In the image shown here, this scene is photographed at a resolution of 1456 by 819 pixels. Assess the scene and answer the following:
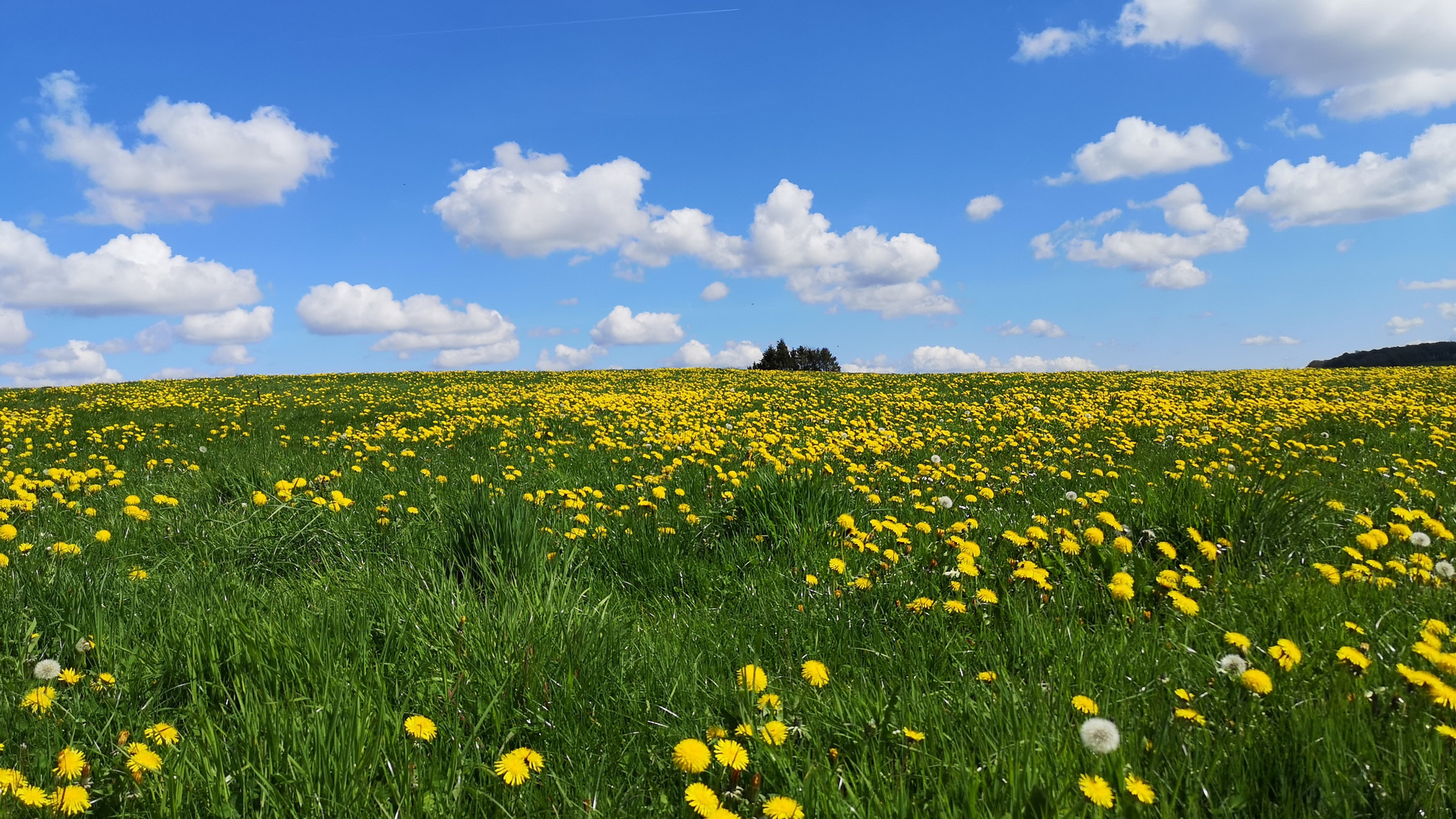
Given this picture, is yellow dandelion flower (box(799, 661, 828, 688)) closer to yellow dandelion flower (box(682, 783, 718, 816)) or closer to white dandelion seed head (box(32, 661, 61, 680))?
yellow dandelion flower (box(682, 783, 718, 816))

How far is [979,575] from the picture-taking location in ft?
11.7

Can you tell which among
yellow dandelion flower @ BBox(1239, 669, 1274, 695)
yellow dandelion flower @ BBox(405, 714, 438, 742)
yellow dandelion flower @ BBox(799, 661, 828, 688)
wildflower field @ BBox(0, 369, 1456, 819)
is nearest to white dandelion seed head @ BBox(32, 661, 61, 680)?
wildflower field @ BBox(0, 369, 1456, 819)

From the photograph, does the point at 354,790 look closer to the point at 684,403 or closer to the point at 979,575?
the point at 979,575

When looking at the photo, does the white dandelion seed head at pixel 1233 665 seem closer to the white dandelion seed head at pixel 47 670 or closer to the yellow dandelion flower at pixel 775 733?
the yellow dandelion flower at pixel 775 733

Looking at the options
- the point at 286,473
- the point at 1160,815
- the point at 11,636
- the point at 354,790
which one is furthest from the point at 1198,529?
the point at 286,473

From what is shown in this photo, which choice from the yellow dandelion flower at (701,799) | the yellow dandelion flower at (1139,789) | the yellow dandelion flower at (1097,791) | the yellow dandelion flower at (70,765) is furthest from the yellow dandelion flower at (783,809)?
the yellow dandelion flower at (70,765)

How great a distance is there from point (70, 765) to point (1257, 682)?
11.5 ft

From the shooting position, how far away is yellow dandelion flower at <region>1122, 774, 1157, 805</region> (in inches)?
67.4

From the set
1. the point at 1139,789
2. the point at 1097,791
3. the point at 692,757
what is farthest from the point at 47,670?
the point at 1139,789

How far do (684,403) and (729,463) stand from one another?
244 inches

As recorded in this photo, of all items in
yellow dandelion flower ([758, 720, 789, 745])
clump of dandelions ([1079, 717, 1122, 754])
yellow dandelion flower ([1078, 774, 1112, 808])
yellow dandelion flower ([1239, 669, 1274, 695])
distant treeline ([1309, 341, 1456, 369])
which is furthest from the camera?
distant treeline ([1309, 341, 1456, 369])

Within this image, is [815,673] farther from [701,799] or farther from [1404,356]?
[1404,356]

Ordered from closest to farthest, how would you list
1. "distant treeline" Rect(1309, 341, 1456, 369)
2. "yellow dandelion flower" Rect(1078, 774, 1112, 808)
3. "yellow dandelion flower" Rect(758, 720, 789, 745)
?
"yellow dandelion flower" Rect(1078, 774, 1112, 808) < "yellow dandelion flower" Rect(758, 720, 789, 745) < "distant treeline" Rect(1309, 341, 1456, 369)

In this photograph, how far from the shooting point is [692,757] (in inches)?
74.2
